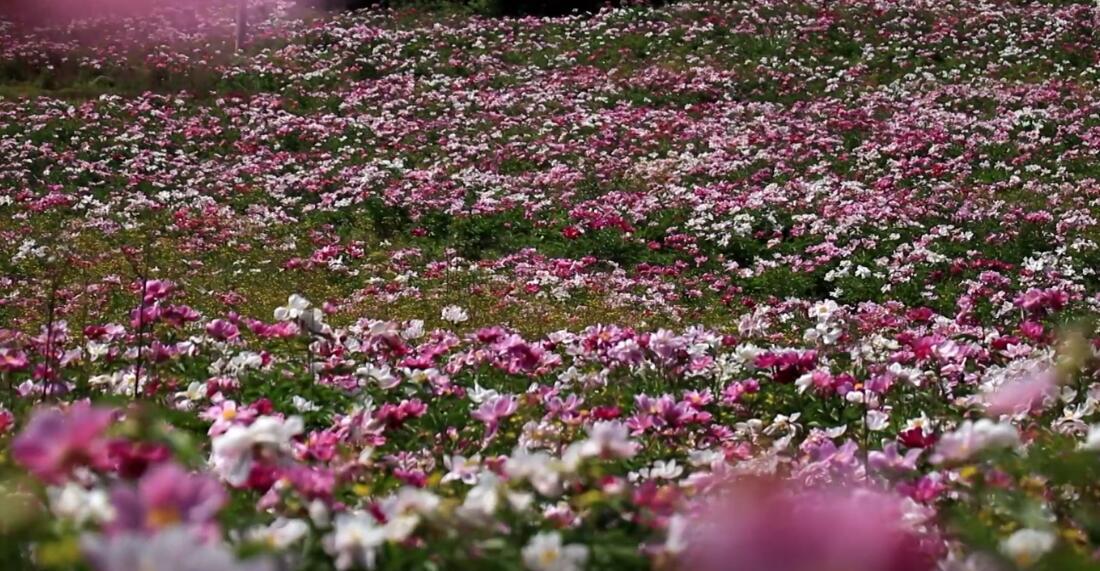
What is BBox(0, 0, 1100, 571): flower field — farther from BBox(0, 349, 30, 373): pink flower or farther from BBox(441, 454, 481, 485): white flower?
BBox(0, 349, 30, 373): pink flower

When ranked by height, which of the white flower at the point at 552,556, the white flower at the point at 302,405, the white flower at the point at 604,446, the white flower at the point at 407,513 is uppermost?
the white flower at the point at 302,405

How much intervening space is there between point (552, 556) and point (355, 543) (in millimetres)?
299

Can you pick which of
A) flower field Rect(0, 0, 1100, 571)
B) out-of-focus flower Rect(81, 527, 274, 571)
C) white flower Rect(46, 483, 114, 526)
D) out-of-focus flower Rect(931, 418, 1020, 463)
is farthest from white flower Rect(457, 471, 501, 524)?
out-of-focus flower Rect(931, 418, 1020, 463)

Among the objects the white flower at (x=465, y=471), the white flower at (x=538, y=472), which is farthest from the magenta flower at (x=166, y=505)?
the white flower at (x=465, y=471)

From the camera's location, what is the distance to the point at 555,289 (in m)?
8.77

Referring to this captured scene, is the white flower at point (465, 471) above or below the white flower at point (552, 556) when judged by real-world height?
above

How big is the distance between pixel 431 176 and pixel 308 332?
9.60 metres

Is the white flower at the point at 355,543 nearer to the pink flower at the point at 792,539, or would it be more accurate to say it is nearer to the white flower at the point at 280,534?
the white flower at the point at 280,534

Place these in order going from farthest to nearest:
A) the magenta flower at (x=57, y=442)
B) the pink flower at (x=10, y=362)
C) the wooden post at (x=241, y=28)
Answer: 1. the wooden post at (x=241, y=28)
2. the pink flower at (x=10, y=362)
3. the magenta flower at (x=57, y=442)

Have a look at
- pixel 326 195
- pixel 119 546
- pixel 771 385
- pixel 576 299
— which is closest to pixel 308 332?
pixel 771 385

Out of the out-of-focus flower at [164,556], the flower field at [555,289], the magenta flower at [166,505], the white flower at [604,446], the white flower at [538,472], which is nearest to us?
the out-of-focus flower at [164,556]

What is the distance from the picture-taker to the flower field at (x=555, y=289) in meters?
1.69

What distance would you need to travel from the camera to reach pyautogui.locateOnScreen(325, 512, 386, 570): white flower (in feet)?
5.29

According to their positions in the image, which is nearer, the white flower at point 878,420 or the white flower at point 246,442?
the white flower at point 246,442
